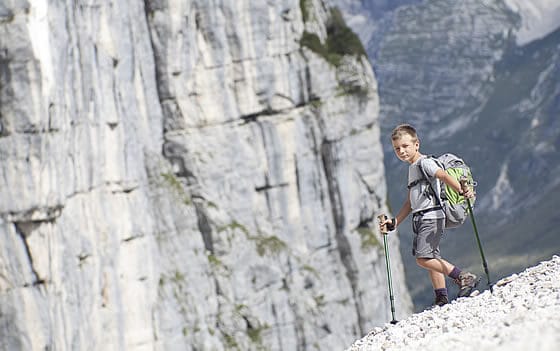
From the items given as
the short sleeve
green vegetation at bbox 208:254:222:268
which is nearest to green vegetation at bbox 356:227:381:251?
green vegetation at bbox 208:254:222:268

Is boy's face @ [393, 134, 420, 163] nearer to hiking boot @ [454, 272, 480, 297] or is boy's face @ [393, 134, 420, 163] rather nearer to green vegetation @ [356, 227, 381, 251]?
hiking boot @ [454, 272, 480, 297]

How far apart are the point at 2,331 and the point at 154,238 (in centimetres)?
2533

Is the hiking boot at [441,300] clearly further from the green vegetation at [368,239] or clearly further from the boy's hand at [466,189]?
the green vegetation at [368,239]

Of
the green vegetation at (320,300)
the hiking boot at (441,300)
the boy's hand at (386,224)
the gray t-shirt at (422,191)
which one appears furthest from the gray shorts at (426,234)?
the green vegetation at (320,300)

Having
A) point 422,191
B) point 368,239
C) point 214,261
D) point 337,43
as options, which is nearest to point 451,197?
point 422,191

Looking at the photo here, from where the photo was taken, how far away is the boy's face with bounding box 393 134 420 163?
21.4 m

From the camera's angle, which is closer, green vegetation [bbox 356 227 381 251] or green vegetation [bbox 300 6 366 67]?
green vegetation [bbox 356 227 381 251]

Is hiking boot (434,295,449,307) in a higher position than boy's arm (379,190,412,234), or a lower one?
lower

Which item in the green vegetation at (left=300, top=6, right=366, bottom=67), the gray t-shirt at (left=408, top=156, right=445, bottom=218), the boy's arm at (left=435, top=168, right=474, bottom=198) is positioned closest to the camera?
the boy's arm at (left=435, top=168, right=474, bottom=198)

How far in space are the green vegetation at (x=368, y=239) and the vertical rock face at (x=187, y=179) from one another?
0.93 feet

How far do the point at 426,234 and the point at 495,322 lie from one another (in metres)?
3.88

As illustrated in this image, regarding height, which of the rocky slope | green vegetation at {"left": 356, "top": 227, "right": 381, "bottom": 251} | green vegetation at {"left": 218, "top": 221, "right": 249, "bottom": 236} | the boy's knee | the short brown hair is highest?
green vegetation at {"left": 356, "top": 227, "right": 381, "bottom": 251}

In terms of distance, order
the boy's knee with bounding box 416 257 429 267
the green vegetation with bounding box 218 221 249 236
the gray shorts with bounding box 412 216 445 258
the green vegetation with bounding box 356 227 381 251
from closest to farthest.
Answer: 1. the gray shorts with bounding box 412 216 445 258
2. the boy's knee with bounding box 416 257 429 267
3. the green vegetation with bounding box 218 221 249 236
4. the green vegetation with bounding box 356 227 381 251

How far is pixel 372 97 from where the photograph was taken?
11281 centimetres
